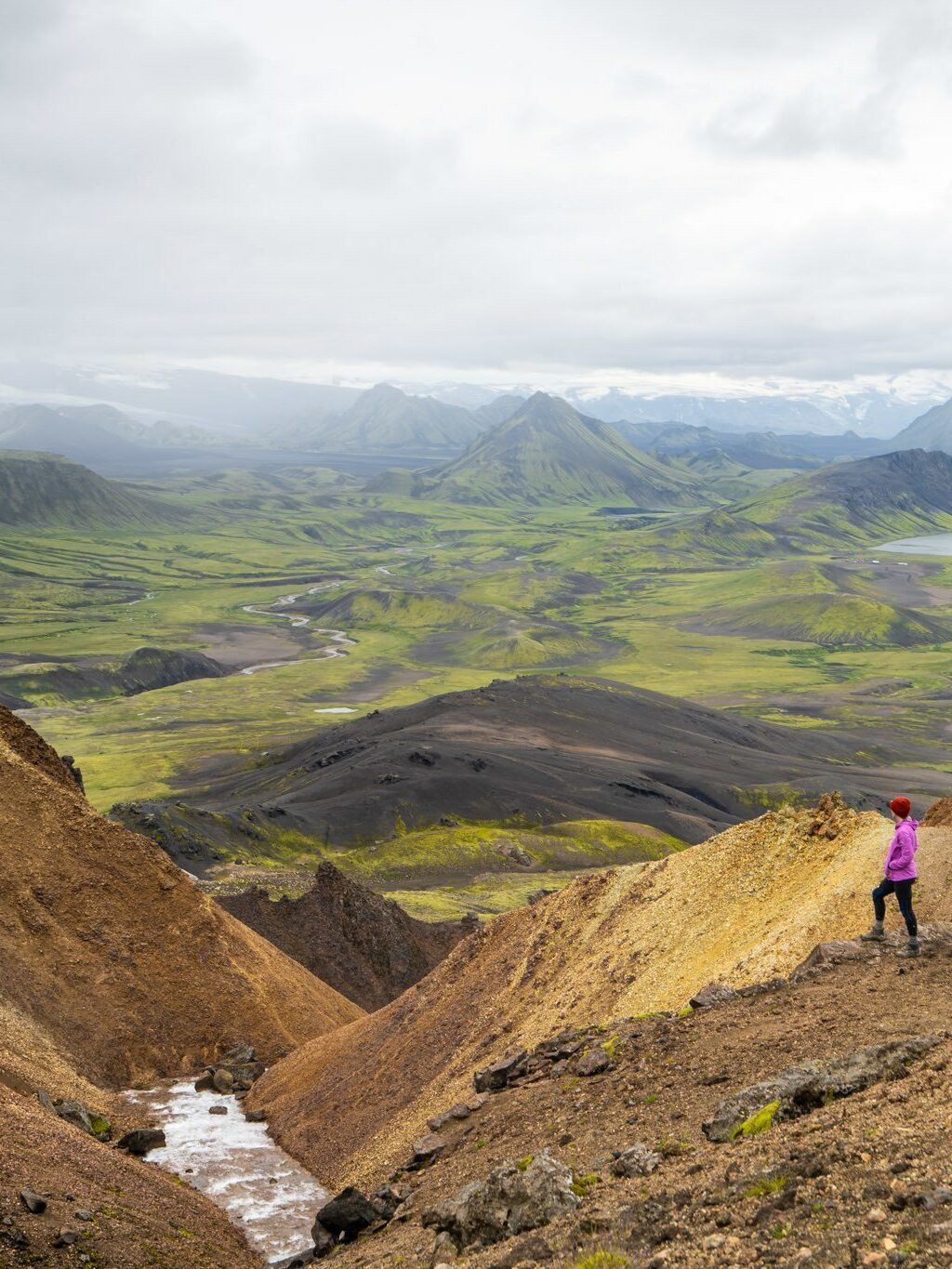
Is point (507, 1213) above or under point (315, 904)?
above

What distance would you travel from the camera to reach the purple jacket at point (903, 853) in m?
24.2

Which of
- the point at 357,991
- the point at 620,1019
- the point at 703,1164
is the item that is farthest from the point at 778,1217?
the point at 357,991

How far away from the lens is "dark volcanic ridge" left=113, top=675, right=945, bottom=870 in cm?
11075

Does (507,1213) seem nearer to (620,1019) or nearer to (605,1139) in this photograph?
(605,1139)

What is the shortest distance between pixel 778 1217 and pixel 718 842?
78.9 feet

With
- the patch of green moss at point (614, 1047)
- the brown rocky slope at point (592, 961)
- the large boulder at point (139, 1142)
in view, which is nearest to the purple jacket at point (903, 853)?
the brown rocky slope at point (592, 961)

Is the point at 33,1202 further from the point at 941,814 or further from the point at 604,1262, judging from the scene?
the point at 941,814

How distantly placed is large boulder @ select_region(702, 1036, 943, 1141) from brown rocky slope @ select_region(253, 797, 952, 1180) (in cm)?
826

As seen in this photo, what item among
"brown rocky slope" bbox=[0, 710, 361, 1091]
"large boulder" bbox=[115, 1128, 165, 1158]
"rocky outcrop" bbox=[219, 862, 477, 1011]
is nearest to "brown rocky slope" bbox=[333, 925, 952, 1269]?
"large boulder" bbox=[115, 1128, 165, 1158]

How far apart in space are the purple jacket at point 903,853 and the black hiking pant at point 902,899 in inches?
8.0

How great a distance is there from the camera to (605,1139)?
2064cm

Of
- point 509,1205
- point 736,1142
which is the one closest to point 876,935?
point 736,1142

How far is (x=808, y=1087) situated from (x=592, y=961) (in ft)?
57.8

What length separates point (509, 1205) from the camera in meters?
18.3
